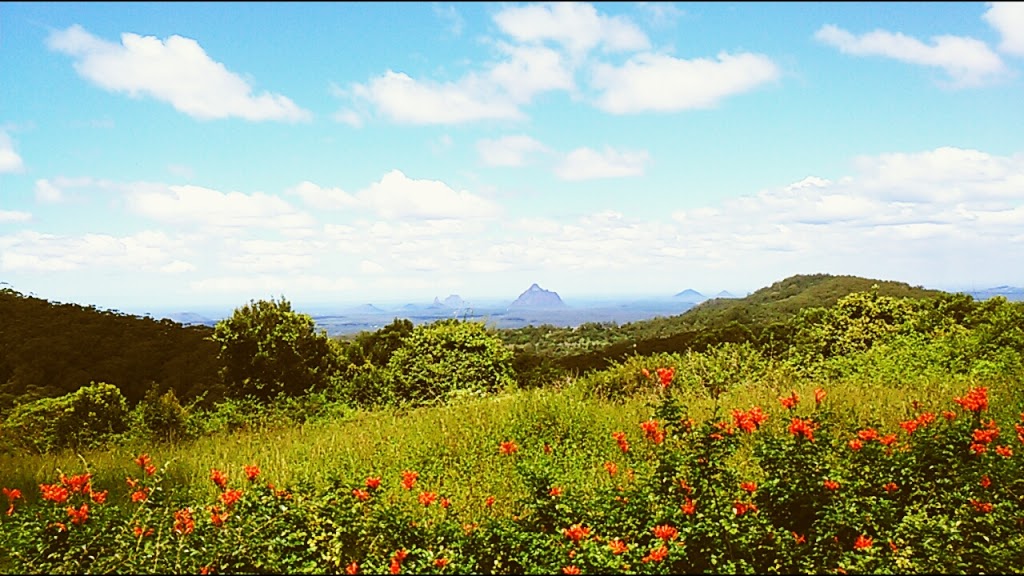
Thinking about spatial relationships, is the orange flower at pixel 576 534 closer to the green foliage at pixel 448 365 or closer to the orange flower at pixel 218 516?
the orange flower at pixel 218 516

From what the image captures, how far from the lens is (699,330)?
19766 millimetres

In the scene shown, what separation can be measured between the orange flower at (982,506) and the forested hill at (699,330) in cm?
903

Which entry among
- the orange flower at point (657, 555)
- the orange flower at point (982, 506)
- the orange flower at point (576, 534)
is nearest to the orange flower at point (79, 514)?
the orange flower at point (576, 534)

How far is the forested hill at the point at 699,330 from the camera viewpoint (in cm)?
1504

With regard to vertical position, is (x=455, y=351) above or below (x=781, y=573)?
above

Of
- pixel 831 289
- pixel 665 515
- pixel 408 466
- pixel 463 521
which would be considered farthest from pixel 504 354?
pixel 831 289

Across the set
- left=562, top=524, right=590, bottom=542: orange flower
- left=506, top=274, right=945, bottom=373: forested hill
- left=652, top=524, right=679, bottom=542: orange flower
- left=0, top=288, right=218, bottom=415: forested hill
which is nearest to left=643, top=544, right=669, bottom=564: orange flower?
left=652, top=524, right=679, bottom=542: orange flower

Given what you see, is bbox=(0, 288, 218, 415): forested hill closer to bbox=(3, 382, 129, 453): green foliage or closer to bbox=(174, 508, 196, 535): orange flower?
bbox=(3, 382, 129, 453): green foliage

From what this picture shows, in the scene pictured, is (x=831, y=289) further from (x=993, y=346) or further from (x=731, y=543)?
(x=731, y=543)

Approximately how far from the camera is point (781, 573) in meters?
3.88

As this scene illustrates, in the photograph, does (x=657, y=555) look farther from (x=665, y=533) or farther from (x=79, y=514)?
(x=79, y=514)

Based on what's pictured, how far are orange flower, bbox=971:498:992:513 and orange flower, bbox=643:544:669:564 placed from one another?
7.10ft

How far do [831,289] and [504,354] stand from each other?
108 feet

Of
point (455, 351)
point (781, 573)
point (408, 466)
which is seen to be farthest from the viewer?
point (455, 351)
